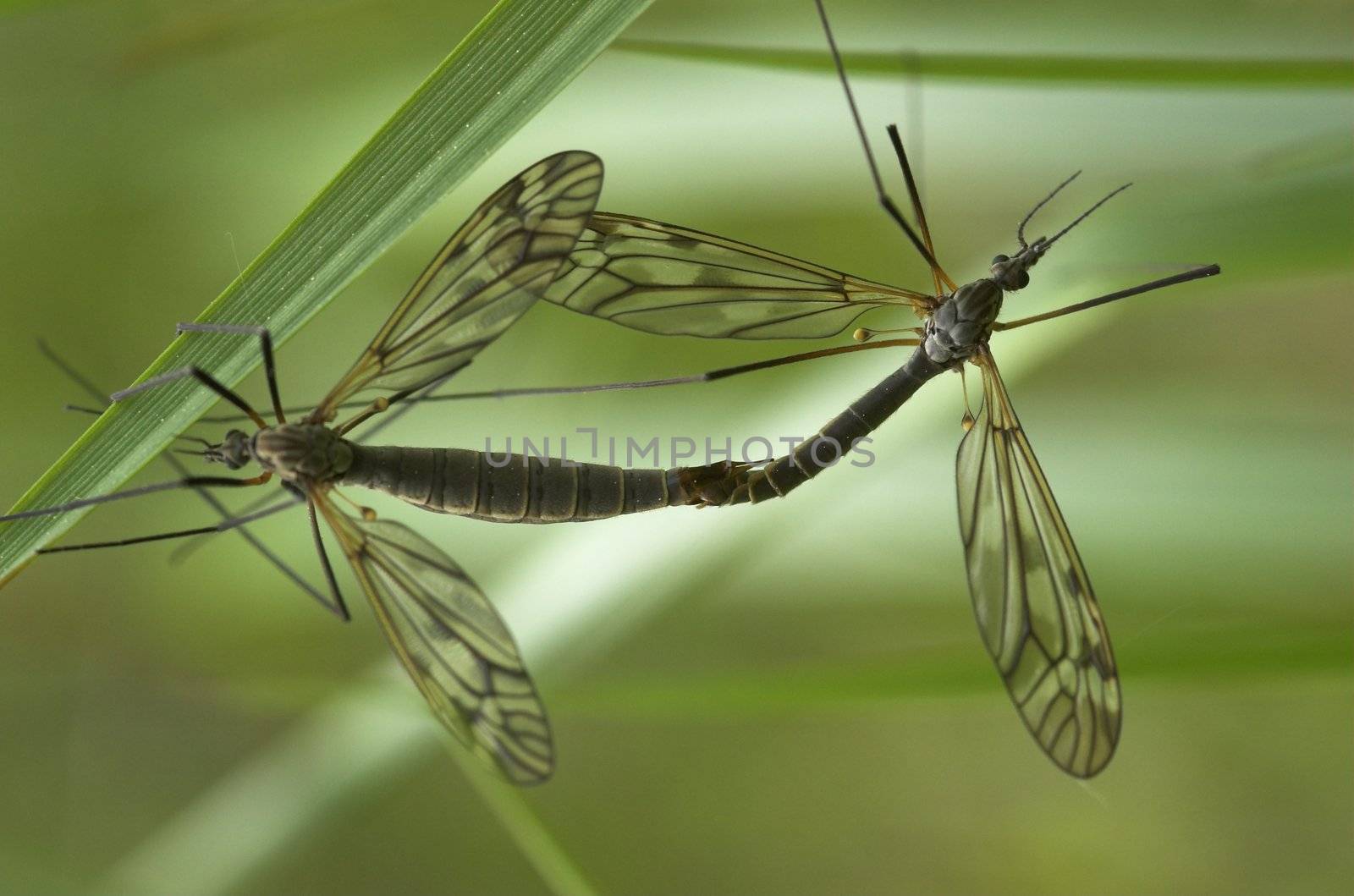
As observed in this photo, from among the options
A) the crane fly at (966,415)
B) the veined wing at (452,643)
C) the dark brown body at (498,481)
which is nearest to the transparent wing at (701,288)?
the crane fly at (966,415)

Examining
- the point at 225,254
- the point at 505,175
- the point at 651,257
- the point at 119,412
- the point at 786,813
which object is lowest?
the point at 786,813

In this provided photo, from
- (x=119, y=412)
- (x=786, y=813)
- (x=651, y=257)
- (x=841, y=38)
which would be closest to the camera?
(x=119, y=412)

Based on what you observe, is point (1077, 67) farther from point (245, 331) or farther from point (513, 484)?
point (245, 331)

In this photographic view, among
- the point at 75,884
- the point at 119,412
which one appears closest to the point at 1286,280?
the point at 119,412

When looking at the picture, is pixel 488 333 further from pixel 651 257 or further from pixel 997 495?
pixel 997 495

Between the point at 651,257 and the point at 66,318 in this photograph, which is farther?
the point at 66,318

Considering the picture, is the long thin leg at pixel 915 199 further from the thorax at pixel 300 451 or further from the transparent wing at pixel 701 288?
the thorax at pixel 300 451

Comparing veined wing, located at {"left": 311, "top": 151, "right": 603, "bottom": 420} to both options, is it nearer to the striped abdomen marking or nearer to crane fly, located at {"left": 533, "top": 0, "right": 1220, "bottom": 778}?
crane fly, located at {"left": 533, "top": 0, "right": 1220, "bottom": 778}
